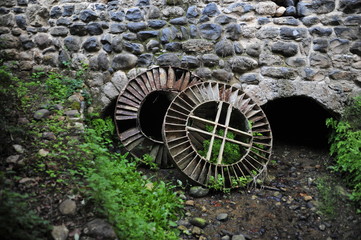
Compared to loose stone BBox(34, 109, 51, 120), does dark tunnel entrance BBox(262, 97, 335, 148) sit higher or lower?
lower

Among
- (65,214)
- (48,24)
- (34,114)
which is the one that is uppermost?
(48,24)

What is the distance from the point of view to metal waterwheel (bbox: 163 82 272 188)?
12.0 ft

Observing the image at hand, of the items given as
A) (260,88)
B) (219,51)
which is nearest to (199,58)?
(219,51)

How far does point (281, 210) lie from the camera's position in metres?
3.36

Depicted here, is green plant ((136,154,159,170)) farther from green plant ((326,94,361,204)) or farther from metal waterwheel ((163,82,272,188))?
green plant ((326,94,361,204))

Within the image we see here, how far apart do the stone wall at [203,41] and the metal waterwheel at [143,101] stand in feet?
0.62

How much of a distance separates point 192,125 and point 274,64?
63.7 inches

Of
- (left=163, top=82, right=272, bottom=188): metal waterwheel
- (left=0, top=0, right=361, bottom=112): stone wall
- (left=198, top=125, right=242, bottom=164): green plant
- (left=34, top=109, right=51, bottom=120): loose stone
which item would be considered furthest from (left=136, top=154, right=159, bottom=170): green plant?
(left=34, top=109, right=51, bottom=120): loose stone

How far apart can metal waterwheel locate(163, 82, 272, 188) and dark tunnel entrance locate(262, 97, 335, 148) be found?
1027mm

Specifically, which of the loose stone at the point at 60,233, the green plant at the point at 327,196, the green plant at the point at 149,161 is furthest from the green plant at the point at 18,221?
the green plant at the point at 327,196

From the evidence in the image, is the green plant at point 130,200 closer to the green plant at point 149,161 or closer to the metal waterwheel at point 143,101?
the green plant at point 149,161

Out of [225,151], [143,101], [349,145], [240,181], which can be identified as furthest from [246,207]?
[143,101]

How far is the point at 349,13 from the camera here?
4129 millimetres

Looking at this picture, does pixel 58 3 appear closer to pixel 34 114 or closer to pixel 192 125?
pixel 34 114
